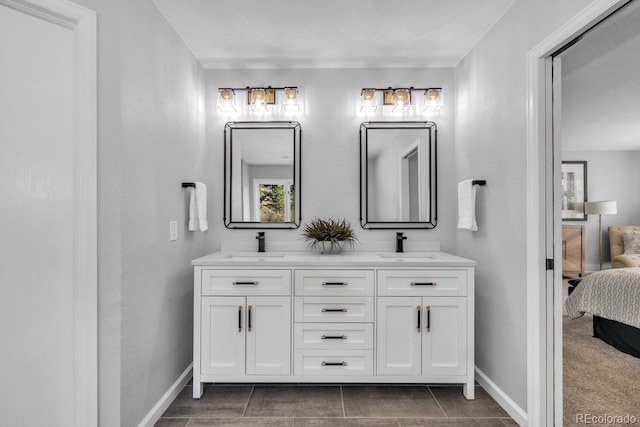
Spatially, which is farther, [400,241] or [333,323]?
[400,241]

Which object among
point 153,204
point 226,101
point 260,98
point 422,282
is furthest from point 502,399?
point 226,101

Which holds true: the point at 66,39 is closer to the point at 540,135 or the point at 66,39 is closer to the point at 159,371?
the point at 159,371

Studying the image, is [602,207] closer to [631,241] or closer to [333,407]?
[631,241]

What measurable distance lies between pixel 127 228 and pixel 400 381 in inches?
75.1

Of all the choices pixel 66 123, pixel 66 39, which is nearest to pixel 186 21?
pixel 66 39

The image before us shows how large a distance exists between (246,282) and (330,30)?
5.94 feet

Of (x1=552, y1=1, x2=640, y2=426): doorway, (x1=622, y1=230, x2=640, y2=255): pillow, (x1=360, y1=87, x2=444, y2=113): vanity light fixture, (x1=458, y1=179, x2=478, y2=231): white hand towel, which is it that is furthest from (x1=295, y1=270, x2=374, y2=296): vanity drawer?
(x1=360, y1=87, x2=444, y2=113): vanity light fixture

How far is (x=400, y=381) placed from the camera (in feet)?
7.14

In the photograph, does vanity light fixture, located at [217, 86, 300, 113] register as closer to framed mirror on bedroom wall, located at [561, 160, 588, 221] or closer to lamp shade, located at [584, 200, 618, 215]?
framed mirror on bedroom wall, located at [561, 160, 588, 221]

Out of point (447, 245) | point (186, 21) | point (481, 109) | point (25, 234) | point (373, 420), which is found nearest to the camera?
point (25, 234)

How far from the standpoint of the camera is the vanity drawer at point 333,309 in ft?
7.20

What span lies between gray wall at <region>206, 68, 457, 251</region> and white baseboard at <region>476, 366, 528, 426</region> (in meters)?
0.98

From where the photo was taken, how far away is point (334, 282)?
2.21 m

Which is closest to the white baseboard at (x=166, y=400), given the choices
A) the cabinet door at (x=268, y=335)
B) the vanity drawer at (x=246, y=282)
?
the cabinet door at (x=268, y=335)
